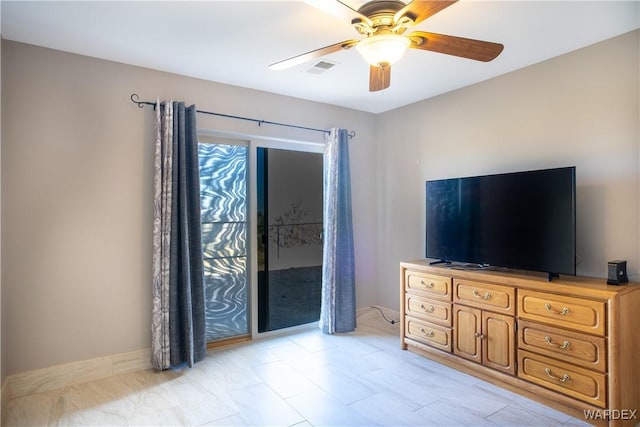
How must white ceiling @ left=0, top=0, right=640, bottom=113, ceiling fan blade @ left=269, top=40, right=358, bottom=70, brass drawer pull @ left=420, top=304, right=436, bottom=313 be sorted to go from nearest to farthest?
ceiling fan blade @ left=269, top=40, right=358, bottom=70
white ceiling @ left=0, top=0, right=640, bottom=113
brass drawer pull @ left=420, top=304, right=436, bottom=313

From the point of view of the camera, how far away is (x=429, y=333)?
10.6ft

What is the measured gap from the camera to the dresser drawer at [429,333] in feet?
10.2

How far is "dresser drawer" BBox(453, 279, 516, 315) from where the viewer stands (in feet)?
8.73

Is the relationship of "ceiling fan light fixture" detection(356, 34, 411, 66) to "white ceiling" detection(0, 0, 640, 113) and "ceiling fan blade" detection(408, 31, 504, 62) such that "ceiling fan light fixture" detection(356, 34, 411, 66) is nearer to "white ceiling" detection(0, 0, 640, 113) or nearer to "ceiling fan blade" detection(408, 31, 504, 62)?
"ceiling fan blade" detection(408, 31, 504, 62)

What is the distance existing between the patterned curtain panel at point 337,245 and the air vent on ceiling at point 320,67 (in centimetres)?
96

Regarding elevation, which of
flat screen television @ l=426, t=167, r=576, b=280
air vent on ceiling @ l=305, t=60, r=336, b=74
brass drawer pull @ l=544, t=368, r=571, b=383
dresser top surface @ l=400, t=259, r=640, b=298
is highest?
air vent on ceiling @ l=305, t=60, r=336, b=74

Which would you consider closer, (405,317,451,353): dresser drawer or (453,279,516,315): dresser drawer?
(453,279,516,315): dresser drawer

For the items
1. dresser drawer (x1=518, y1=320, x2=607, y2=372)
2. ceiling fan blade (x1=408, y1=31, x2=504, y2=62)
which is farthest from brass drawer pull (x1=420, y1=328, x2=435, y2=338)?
ceiling fan blade (x1=408, y1=31, x2=504, y2=62)

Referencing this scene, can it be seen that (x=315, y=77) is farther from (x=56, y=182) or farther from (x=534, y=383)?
(x=534, y=383)

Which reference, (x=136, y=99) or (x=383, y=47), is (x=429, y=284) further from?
(x=136, y=99)

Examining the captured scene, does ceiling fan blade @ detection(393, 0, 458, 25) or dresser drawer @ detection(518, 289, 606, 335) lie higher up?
ceiling fan blade @ detection(393, 0, 458, 25)

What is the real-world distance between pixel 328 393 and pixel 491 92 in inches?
114

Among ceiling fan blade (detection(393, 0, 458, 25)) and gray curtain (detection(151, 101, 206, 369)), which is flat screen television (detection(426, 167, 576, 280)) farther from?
gray curtain (detection(151, 101, 206, 369))

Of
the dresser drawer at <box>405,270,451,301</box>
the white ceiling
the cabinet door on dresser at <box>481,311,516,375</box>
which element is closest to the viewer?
the white ceiling
